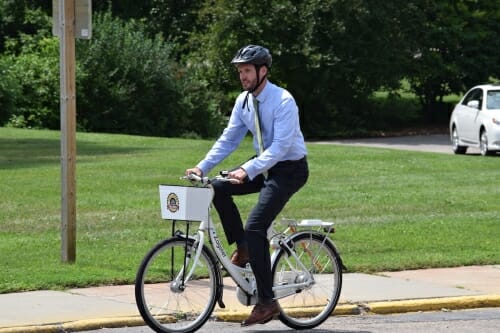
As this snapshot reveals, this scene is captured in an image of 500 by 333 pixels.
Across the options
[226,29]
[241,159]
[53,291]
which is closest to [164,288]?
[53,291]

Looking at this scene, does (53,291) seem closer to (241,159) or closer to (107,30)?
(241,159)

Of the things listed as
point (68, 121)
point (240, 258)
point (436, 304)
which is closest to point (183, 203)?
point (240, 258)

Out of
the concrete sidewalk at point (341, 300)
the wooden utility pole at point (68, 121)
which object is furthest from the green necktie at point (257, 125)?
the wooden utility pole at point (68, 121)

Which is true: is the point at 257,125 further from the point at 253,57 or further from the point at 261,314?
the point at 261,314

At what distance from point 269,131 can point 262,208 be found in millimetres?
522

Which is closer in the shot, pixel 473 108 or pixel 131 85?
pixel 473 108

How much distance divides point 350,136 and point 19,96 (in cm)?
1279

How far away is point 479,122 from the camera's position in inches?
1061

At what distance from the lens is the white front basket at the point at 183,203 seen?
8078 mm

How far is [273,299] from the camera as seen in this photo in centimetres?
839

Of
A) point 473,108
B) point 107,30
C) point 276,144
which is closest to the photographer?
point 276,144

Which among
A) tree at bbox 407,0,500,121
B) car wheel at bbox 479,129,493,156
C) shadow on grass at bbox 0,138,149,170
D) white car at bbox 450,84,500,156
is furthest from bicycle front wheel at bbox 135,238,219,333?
tree at bbox 407,0,500,121

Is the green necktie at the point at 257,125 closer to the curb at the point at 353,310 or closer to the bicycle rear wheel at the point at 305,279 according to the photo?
the bicycle rear wheel at the point at 305,279

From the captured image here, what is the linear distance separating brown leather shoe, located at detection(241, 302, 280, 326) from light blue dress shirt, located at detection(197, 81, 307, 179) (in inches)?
34.8
